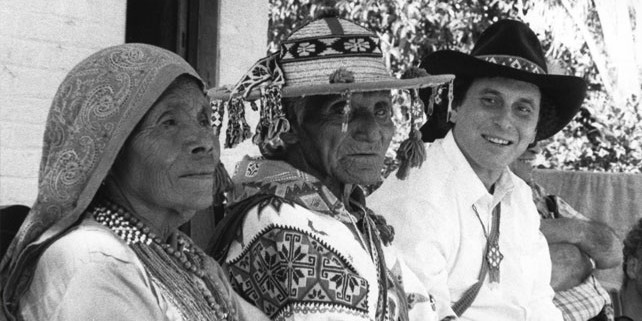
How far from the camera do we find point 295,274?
3148 mm

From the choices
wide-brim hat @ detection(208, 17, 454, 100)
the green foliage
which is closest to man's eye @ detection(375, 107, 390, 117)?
wide-brim hat @ detection(208, 17, 454, 100)

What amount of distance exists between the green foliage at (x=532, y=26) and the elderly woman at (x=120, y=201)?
8.00 meters

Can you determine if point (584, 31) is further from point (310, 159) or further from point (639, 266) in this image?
point (310, 159)

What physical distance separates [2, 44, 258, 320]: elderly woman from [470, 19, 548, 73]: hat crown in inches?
83.8

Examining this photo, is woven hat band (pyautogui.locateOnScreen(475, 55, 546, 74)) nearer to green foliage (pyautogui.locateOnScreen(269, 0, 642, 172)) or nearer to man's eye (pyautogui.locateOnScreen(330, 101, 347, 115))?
man's eye (pyautogui.locateOnScreen(330, 101, 347, 115))

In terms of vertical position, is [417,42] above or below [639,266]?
above

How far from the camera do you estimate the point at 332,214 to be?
337cm

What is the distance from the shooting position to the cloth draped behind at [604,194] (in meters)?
7.33

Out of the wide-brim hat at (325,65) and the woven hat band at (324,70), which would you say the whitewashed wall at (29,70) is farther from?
the woven hat band at (324,70)

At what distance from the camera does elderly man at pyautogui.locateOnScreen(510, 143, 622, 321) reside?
16.3 ft

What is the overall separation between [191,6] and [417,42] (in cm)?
658

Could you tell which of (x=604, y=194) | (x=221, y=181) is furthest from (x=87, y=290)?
(x=604, y=194)

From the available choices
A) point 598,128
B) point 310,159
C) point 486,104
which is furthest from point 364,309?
point 598,128

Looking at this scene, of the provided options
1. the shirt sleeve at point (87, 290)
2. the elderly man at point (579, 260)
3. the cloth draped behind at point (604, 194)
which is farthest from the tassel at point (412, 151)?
the cloth draped behind at point (604, 194)
